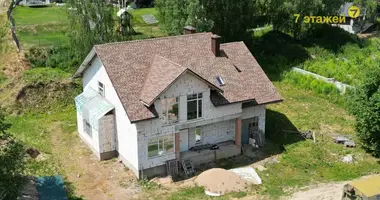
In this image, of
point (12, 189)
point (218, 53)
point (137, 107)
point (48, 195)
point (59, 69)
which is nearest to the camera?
point (12, 189)

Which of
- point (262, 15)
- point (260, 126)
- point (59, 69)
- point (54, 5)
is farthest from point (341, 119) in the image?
point (54, 5)

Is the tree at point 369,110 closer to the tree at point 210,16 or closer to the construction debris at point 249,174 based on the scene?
the construction debris at point 249,174

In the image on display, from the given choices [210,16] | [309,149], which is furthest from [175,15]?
[309,149]

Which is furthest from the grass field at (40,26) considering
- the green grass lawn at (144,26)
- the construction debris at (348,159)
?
the construction debris at (348,159)

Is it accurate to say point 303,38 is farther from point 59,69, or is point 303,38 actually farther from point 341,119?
point 59,69

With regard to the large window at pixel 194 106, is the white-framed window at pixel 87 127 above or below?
below
